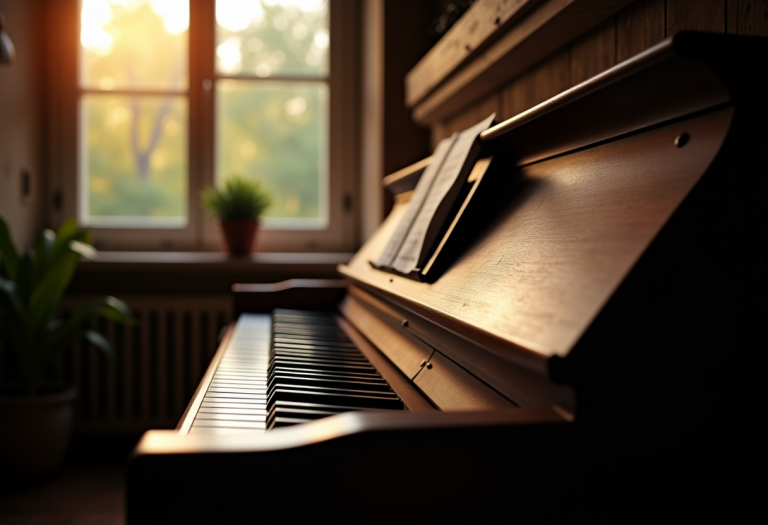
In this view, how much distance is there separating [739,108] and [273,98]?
9.72 ft

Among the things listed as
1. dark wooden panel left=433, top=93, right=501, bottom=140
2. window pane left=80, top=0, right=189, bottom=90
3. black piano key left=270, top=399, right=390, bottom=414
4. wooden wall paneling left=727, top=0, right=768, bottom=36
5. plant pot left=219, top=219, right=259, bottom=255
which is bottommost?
black piano key left=270, top=399, right=390, bottom=414

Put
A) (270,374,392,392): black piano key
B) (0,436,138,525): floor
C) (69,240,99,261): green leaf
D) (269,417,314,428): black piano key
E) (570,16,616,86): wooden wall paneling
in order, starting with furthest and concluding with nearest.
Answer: (69,240,99,261): green leaf, (0,436,138,525): floor, (570,16,616,86): wooden wall paneling, (270,374,392,392): black piano key, (269,417,314,428): black piano key

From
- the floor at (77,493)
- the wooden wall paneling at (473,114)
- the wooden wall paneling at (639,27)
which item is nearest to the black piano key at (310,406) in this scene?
the wooden wall paneling at (639,27)

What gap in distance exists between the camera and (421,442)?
1.97 ft

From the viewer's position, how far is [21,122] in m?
2.97

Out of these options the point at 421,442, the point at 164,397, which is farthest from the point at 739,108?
the point at 164,397

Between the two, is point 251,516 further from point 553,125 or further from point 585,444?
point 553,125

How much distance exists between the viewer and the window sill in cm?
296

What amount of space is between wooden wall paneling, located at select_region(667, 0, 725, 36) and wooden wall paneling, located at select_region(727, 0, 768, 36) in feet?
0.07

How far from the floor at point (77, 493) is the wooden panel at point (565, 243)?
5.66 feet

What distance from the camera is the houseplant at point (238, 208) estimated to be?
3.02 m

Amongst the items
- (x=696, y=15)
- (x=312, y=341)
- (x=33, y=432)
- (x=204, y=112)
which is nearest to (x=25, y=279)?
(x=33, y=432)

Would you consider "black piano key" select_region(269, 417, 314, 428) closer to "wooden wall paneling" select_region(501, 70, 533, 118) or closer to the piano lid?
the piano lid

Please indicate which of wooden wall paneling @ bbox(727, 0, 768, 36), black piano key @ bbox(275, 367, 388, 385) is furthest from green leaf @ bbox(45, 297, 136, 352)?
wooden wall paneling @ bbox(727, 0, 768, 36)
